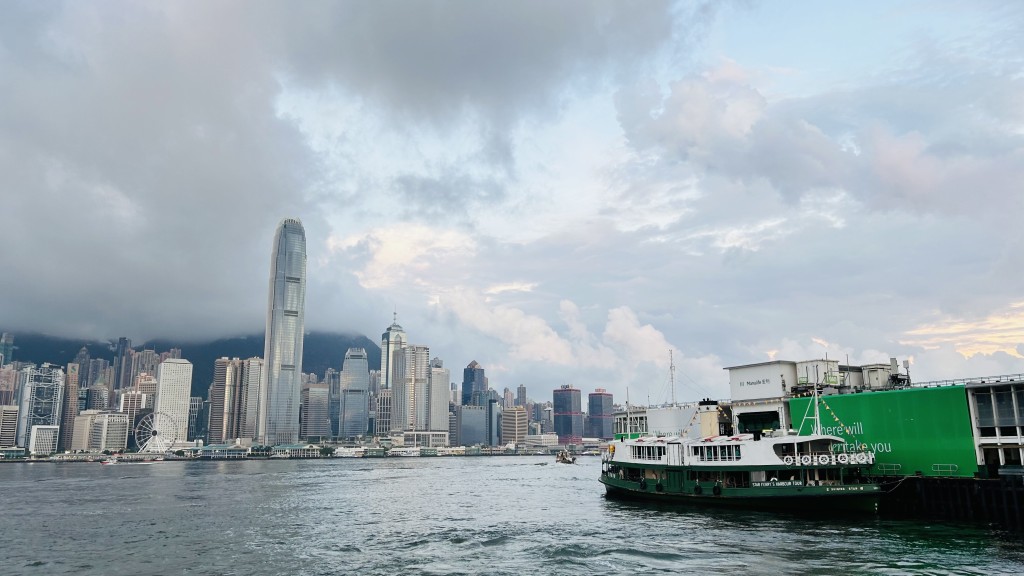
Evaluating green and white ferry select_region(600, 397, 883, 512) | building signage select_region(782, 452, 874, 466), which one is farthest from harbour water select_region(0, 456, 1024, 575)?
building signage select_region(782, 452, 874, 466)

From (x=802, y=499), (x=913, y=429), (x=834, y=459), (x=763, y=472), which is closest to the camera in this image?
(x=802, y=499)

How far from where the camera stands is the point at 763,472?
63.1 metres

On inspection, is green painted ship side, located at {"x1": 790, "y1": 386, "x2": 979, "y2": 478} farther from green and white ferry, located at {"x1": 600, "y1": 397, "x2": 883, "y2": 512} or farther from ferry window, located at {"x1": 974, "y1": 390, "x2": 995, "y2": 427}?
green and white ferry, located at {"x1": 600, "y1": 397, "x2": 883, "y2": 512}

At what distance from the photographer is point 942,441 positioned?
5969cm

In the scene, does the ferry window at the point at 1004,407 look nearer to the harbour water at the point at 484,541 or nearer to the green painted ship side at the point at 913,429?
Result: the green painted ship side at the point at 913,429

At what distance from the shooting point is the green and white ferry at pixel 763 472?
58.7 m

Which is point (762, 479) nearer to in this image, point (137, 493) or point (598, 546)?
point (598, 546)

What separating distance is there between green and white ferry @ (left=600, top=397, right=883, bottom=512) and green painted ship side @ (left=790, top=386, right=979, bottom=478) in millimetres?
2677

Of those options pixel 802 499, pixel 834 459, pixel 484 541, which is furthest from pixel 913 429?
pixel 484 541

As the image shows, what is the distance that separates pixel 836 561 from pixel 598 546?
15.9 meters

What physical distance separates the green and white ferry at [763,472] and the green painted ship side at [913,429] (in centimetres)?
268

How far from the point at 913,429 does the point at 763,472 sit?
46.3 feet

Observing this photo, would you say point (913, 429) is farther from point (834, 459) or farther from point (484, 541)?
point (484, 541)

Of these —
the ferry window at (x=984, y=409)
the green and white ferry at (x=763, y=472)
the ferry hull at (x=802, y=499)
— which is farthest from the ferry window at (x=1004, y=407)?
the ferry hull at (x=802, y=499)
